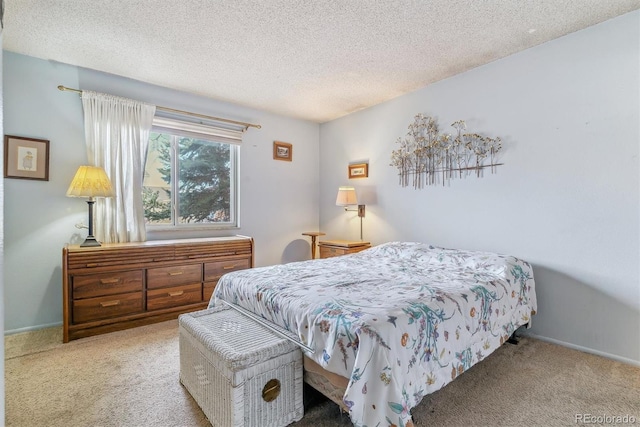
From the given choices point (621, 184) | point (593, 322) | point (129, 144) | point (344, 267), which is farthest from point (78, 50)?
point (593, 322)

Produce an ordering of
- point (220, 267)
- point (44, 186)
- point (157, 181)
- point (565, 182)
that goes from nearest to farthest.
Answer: point (565, 182)
point (44, 186)
point (220, 267)
point (157, 181)

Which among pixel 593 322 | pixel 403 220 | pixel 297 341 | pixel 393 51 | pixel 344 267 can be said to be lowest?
pixel 593 322

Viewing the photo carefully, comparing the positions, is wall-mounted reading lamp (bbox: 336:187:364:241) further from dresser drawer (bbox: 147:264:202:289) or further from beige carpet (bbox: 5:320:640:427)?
beige carpet (bbox: 5:320:640:427)

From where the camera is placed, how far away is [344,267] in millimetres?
2656

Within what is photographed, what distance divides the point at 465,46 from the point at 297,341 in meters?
2.62

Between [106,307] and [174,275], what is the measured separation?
60 cm

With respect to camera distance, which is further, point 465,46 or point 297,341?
point 465,46

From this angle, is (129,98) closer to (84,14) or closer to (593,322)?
(84,14)

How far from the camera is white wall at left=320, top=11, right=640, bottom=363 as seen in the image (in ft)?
7.32

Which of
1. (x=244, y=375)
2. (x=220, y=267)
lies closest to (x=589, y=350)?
(x=244, y=375)

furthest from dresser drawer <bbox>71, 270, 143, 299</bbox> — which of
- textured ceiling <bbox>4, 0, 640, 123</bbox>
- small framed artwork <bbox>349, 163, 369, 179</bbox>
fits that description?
small framed artwork <bbox>349, 163, 369, 179</bbox>

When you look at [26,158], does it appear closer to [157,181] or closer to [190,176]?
[157,181]

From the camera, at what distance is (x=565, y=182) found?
2.48 m

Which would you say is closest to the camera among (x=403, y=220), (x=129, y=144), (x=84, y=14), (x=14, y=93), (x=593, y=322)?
(x=84, y=14)
